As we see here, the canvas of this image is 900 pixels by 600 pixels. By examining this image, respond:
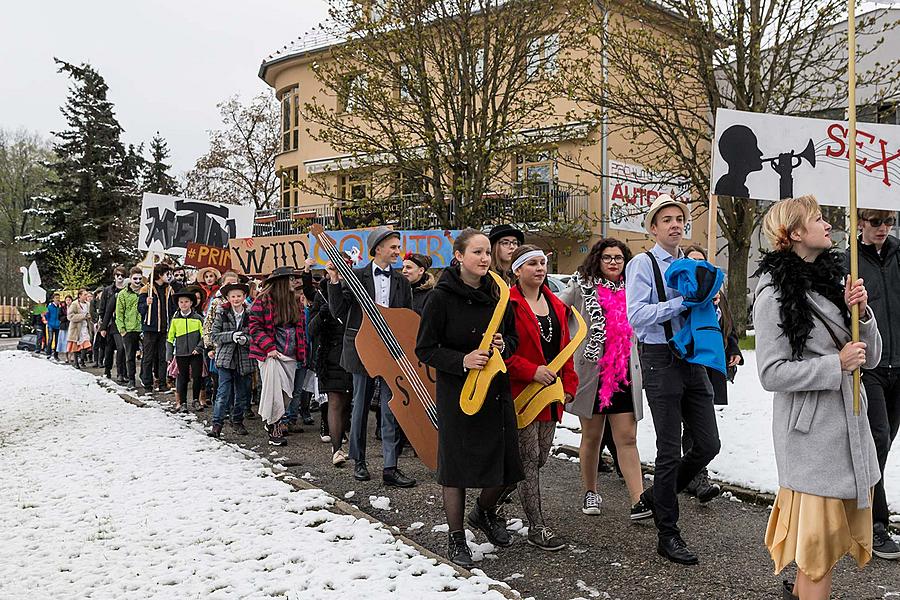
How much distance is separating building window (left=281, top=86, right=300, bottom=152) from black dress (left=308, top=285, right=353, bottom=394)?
30552 mm

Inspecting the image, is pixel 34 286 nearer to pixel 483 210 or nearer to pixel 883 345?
pixel 483 210

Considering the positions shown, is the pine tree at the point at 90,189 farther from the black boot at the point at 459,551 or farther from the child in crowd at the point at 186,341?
the black boot at the point at 459,551

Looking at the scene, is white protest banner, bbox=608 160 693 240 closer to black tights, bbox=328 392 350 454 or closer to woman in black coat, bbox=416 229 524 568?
black tights, bbox=328 392 350 454

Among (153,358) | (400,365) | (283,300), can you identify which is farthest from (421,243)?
(400,365)

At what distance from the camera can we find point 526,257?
18.4ft

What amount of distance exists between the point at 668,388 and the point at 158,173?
5778 cm

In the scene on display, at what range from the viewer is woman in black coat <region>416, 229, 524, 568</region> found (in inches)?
196

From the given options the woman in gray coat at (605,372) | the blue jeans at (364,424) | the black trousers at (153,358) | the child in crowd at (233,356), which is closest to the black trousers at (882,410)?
the woman in gray coat at (605,372)

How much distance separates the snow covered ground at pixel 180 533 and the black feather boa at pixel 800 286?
1.98 m

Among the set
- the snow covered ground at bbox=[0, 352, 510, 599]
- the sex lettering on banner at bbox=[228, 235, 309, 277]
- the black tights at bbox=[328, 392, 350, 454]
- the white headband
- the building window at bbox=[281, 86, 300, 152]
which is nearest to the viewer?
the snow covered ground at bbox=[0, 352, 510, 599]

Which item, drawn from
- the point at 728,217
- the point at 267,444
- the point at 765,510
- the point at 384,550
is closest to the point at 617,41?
the point at 728,217

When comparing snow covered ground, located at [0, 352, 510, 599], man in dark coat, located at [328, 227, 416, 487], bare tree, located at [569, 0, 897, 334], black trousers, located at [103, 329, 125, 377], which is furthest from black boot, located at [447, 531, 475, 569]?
black trousers, located at [103, 329, 125, 377]

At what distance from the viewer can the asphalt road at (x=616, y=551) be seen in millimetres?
4527

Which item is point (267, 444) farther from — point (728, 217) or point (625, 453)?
point (728, 217)
